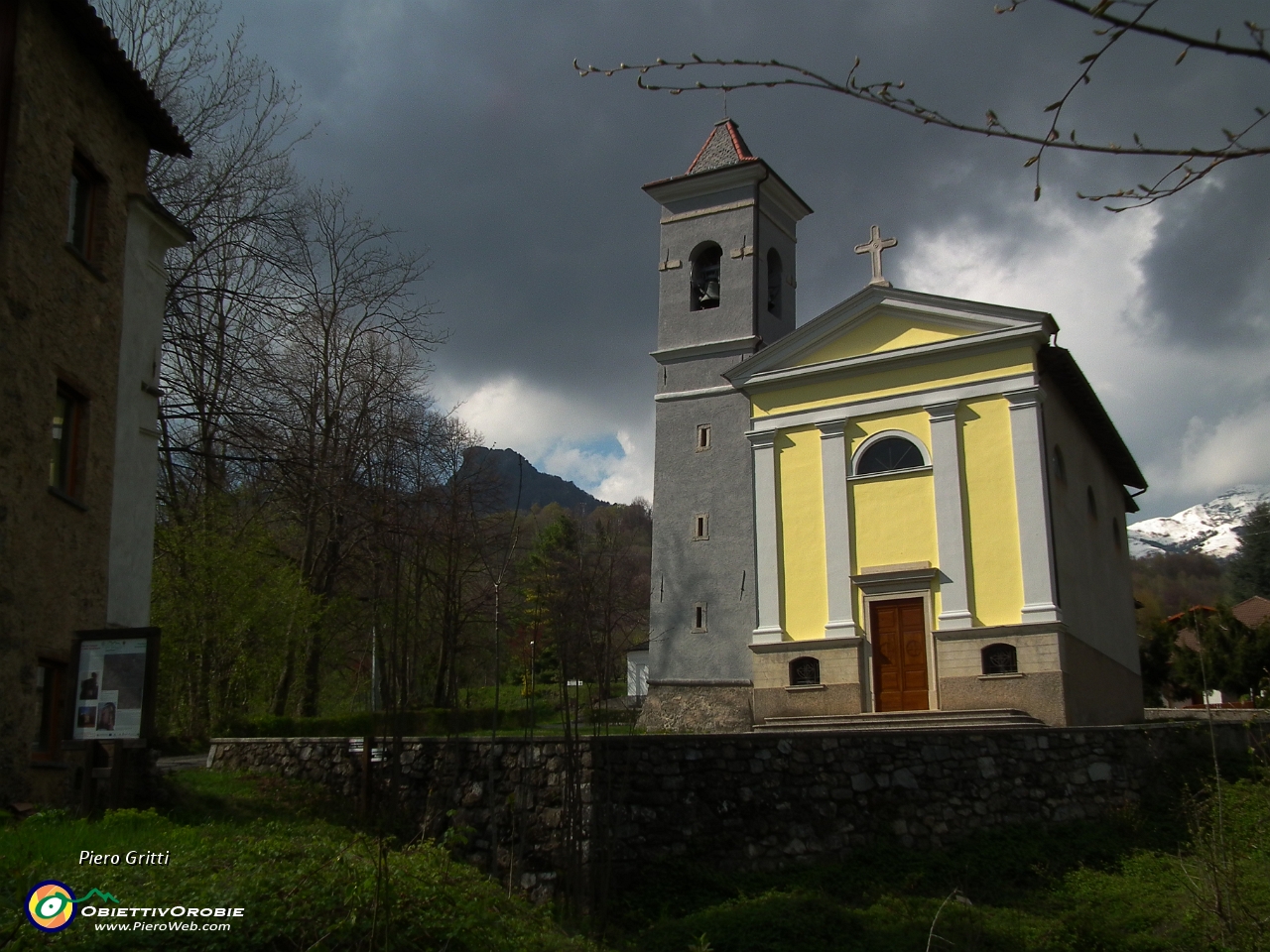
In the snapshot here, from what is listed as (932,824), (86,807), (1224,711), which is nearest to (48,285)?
(86,807)

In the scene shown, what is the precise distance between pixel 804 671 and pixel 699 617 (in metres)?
4.48

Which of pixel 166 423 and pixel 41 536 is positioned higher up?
pixel 166 423

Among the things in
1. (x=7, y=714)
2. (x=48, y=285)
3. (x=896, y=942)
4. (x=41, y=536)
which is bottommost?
(x=896, y=942)

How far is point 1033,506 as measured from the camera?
63.5 feet

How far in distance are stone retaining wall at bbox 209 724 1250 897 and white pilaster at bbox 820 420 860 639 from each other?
251 inches

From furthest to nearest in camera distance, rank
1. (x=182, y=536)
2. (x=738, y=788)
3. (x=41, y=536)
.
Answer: (x=182, y=536) < (x=738, y=788) < (x=41, y=536)

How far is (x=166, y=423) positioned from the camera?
19.7m

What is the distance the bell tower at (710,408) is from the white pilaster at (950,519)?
4.90 metres

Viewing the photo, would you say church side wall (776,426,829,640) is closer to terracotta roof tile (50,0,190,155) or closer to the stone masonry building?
the stone masonry building

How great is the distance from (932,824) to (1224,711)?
11121 mm

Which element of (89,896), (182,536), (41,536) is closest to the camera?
(89,896)

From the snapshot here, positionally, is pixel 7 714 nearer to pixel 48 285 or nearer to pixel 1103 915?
pixel 48 285

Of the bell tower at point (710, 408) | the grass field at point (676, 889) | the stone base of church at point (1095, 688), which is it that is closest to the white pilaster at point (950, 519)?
the stone base of church at point (1095, 688)

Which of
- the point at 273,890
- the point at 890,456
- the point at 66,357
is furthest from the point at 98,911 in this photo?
the point at 890,456
